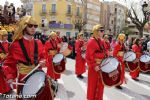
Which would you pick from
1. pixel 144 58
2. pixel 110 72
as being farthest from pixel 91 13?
pixel 110 72

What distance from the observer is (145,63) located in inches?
471

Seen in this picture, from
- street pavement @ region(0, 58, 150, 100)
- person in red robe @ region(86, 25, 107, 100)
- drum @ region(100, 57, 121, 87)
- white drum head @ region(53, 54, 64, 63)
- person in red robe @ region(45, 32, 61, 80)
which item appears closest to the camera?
drum @ region(100, 57, 121, 87)

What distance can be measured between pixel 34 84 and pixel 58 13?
66.1 meters

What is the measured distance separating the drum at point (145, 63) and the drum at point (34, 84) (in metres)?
7.12

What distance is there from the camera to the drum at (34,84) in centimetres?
504

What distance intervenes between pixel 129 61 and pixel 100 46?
13.5 feet

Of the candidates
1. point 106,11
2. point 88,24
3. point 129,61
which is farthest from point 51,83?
point 106,11

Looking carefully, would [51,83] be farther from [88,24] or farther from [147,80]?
[88,24]

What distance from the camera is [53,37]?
12312 mm

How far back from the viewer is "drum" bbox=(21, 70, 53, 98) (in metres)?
5.04

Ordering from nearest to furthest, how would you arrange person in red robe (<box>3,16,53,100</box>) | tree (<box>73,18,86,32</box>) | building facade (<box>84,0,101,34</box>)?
1. person in red robe (<box>3,16,53,100</box>)
2. tree (<box>73,18,86,32</box>)
3. building facade (<box>84,0,101,34</box>)

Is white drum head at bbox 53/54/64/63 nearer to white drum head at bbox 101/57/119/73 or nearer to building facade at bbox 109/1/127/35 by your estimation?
white drum head at bbox 101/57/119/73

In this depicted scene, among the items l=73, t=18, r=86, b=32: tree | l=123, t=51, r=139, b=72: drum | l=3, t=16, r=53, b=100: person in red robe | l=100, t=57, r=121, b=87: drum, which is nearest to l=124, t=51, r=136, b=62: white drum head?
l=123, t=51, r=139, b=72: drum

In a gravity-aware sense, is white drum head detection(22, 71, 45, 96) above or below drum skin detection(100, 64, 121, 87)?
above
